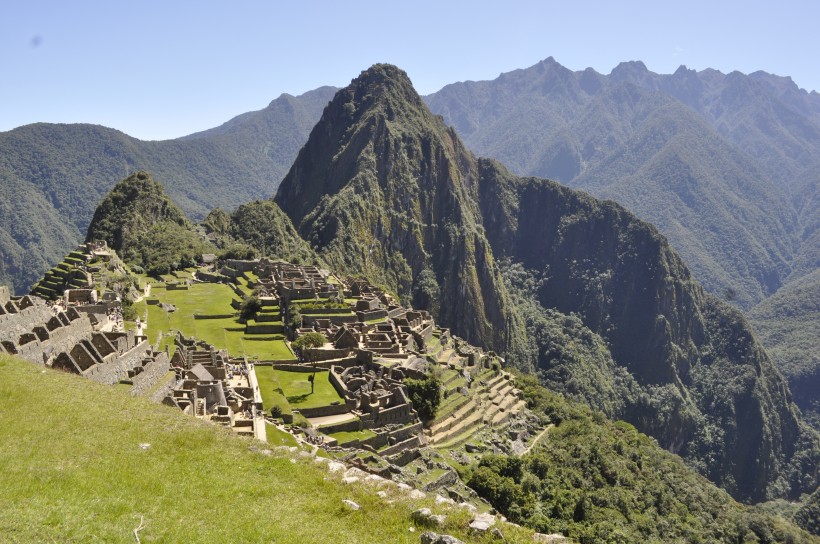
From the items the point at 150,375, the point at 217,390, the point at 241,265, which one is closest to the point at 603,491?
the point at 217,390

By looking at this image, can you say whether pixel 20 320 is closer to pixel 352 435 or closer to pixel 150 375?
pixel 150 375

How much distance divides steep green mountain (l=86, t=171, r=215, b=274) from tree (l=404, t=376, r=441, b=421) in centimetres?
5028

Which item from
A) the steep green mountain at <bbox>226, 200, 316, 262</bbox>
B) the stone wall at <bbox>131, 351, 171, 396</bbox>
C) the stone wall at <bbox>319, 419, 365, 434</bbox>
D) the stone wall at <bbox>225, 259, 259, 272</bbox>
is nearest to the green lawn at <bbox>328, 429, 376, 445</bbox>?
the stone wall at <bbox>319, 419, 365, 434</bbox>

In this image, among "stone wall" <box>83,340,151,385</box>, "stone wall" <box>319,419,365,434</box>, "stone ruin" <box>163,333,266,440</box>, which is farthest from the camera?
"stone wall" <box>319,419,365,434</box>

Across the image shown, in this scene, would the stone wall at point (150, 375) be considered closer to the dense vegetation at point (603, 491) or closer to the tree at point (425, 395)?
the tree at point (425, 395)

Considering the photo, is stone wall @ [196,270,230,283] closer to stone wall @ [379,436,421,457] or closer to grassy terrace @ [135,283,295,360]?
grassy terrace @ [135,283,295,360]

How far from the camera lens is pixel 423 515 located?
1406cm

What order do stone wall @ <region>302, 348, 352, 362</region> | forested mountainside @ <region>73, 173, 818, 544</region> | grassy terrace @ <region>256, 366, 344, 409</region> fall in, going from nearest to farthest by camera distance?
grassy terrace @ <region>256, 366, 344, 409</region>
forested mountainside @ <region>73, 173, 818, 544</region>
stone wall @ <region>302, 348, 352, 362</region>

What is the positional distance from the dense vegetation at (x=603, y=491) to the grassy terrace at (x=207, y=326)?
20.1 meters

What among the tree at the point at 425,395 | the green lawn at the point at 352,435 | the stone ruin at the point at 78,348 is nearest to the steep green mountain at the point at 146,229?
the tree at the point at 425,395

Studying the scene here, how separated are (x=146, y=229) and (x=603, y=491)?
85.1 meters

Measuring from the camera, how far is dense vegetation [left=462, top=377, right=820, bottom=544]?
133 ft

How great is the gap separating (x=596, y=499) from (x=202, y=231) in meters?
90.3

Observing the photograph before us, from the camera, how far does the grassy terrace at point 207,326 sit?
48.2m
